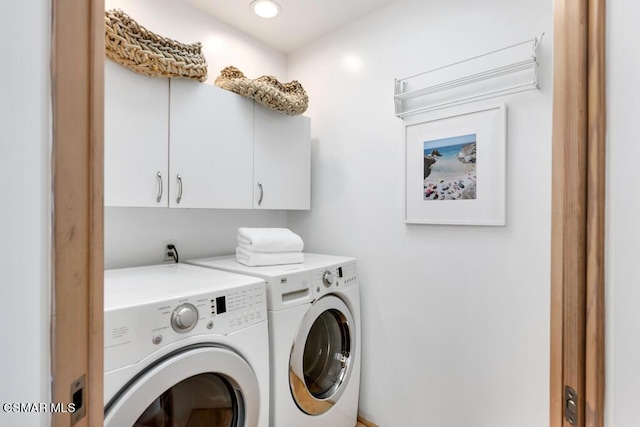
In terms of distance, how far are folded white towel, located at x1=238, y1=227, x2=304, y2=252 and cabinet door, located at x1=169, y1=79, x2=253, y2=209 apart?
0.67 feet

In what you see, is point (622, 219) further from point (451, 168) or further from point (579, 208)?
point (451, 168)

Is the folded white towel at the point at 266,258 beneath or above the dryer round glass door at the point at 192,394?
above

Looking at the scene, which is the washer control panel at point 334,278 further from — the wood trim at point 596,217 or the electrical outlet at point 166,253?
the wood trim at point 596,217

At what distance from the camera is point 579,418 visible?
54 centimetres

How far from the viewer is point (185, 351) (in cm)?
105

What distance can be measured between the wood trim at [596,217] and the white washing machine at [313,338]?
3.54 ft

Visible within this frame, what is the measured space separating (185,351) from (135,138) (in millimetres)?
946

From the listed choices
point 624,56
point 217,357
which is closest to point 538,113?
point 624,56

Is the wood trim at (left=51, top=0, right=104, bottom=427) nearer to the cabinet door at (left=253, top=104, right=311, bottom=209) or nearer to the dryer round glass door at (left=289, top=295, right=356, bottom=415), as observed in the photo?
the dryer round glass door at (left=289, top=295, right=356, bottom=415)

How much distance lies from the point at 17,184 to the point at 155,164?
1.18 m

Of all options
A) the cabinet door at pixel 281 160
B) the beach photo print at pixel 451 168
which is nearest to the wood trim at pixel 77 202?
the cabinet door at pixel 281 160

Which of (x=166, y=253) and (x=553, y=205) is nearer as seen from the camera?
(x=553, y=205)

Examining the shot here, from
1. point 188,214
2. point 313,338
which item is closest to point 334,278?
point 313,338

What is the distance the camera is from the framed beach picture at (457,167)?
148cm
